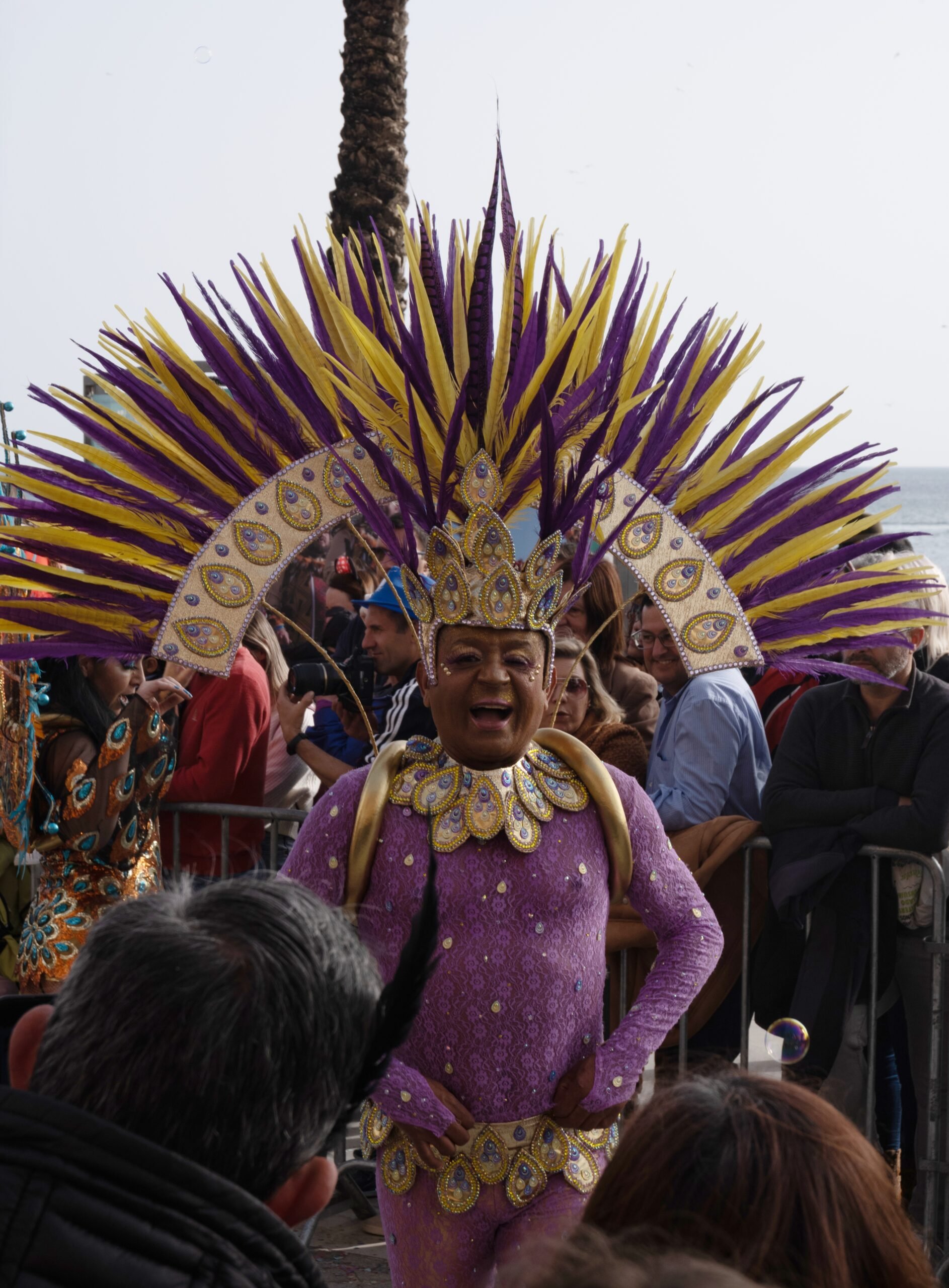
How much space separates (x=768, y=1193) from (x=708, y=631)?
1546 mm

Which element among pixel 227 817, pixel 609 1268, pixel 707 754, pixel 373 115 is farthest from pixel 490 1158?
pixel 373 115

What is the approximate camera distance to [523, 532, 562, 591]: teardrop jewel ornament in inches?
93.6

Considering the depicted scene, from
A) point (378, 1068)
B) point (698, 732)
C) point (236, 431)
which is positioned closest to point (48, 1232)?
point (378, 1068)

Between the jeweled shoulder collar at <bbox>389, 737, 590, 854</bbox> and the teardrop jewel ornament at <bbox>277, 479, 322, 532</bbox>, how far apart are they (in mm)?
451

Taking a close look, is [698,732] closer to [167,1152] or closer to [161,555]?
[161,555]

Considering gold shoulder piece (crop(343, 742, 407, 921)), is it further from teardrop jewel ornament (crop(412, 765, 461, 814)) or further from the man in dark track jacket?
the man in dark track jacket

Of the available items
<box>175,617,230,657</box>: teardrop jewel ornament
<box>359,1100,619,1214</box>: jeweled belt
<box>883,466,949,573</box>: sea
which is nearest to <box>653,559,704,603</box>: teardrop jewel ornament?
<box>175,617,230,657</box>: teardrop jewel ornament

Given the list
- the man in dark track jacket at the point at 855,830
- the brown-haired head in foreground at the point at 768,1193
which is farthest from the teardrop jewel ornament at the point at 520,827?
the man in dark track jacket at the point at 855,830

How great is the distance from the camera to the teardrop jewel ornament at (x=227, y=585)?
2553 millimetres

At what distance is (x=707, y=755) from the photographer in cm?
387

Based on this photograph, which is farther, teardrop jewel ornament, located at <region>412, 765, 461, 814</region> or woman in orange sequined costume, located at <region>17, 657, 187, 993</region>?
woman in orange sequined costume, located at <region>17, 657, 187, 993</region>

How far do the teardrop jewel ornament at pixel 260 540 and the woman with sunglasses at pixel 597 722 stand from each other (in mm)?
1501

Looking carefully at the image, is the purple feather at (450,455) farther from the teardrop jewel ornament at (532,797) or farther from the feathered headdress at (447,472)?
the teardrop jewel ornament at (532,797)

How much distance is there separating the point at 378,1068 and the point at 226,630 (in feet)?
4.57
